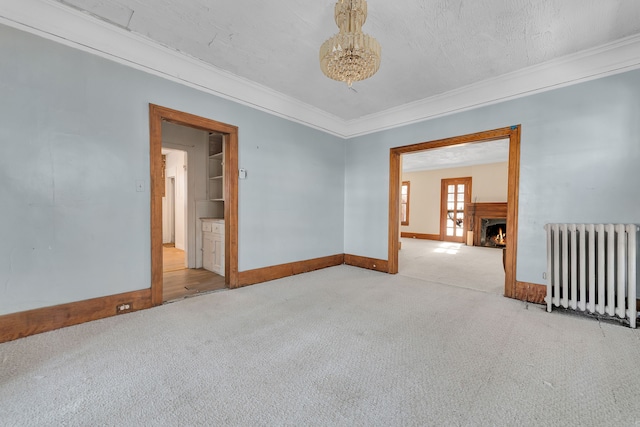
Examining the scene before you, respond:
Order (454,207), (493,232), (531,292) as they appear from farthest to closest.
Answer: (454,207) < (493,232) < (531,292)

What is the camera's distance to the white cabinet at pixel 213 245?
13.3 ft

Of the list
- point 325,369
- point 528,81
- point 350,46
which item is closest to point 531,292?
point 528,81

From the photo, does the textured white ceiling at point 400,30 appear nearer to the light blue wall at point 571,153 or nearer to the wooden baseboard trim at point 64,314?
the light blue wall at point 571,153

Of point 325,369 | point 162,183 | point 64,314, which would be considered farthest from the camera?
point 162,183

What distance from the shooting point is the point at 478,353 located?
6.22ft

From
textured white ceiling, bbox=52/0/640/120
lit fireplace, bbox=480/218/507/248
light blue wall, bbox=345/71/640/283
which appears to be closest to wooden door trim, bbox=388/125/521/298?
light blue wall, bbox=345/71/640/283

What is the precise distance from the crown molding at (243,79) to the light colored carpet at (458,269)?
8.24 ft

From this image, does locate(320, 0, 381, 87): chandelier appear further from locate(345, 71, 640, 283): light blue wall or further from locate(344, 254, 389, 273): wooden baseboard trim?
locate(344, 254, 389, 273): wooden baseboard trim

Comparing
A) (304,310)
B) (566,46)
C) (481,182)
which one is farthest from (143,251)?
(481,182)

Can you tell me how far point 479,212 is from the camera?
8125mm

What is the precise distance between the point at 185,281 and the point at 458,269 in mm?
4622

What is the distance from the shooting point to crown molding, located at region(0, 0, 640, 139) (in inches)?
84.9

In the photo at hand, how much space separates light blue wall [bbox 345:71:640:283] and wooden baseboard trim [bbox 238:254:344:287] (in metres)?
2.79

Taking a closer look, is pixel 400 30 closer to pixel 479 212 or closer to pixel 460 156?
pixel 460 156
